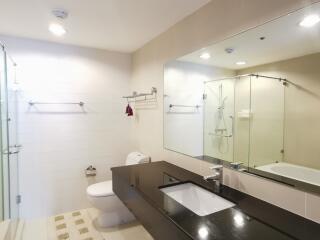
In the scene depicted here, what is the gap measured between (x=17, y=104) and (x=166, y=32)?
196 cm

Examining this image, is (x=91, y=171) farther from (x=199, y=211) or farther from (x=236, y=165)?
(x=236, y=165)

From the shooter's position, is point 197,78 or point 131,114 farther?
point 131,114

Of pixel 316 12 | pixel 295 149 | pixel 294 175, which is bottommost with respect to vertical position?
pixel 294 175

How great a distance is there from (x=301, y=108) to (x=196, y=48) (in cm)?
98

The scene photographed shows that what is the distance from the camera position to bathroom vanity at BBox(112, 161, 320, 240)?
39.2 inches

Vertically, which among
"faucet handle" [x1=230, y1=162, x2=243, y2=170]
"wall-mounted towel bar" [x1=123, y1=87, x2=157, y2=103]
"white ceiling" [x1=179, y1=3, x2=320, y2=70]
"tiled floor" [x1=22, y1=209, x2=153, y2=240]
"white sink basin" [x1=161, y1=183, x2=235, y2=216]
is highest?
"white ceiling" [x1=179, y1=3, x2=320, y2=70]

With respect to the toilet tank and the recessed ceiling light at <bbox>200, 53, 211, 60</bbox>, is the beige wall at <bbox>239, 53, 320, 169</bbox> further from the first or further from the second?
the toilet tank

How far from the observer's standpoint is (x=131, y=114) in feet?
9.69

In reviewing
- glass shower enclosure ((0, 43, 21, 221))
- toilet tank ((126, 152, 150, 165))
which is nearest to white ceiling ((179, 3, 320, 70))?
toilet tank ((126, 152, 150, 165))

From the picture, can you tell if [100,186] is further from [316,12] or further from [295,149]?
[316,12]

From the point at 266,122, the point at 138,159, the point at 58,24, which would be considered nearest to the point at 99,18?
the point at 58,24

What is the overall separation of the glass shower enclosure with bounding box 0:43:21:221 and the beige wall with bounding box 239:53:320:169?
2.50m

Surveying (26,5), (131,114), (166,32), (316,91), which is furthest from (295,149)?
(26,5)

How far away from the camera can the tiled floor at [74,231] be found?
2301 millimetres
